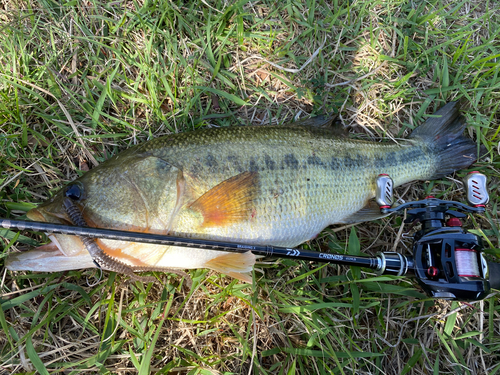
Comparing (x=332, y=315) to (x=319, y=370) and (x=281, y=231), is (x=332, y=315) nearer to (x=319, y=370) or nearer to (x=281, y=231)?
(x=319, y=370)

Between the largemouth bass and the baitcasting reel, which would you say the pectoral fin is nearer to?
the largemouth bass

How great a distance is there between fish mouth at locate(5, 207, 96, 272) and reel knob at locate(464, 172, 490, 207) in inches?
113

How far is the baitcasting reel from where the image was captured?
216cm

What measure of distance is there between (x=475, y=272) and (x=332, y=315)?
3.77 ft

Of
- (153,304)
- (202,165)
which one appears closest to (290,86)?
(202,165)

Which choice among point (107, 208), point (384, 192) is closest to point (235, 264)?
point (107, 208)

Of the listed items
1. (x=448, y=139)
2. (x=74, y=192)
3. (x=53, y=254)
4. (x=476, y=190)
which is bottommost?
(x=53, y=254)

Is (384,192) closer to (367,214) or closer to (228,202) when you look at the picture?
(367,214)

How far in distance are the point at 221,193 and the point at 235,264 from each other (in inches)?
21.5

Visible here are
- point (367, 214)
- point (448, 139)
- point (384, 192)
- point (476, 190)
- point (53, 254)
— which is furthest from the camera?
point (448, 139)

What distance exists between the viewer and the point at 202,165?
2256 millimetres

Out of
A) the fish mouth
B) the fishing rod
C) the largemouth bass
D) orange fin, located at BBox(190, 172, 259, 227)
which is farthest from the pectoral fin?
the fish mouth

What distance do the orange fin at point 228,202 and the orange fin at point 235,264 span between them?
0.28m

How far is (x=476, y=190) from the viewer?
7.89 ft
